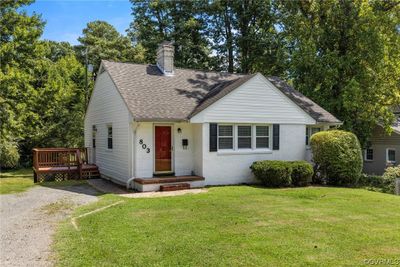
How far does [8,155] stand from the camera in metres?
20.8

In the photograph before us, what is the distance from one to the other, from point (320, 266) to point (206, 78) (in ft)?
42.9

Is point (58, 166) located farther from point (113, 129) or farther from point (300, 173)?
point (300, 173)

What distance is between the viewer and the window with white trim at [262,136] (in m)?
14.4

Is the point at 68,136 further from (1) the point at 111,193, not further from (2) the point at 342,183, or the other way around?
(2) the point at 342,183

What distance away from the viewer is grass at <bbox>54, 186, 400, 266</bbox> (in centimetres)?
544

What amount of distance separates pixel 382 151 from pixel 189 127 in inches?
662

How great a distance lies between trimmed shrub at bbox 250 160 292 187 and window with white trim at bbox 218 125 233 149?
1.39 m

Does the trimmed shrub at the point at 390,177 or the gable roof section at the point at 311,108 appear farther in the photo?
the gable roof section at the point at 311,108

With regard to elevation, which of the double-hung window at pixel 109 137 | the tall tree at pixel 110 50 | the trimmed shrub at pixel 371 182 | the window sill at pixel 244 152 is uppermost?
the tall tree at pixel 110 50

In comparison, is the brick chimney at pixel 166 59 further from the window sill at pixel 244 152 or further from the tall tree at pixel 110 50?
the tall tree at pixel 110 50

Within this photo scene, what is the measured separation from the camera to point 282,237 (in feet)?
21.4

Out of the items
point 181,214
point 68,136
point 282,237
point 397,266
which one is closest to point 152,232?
point 181,214

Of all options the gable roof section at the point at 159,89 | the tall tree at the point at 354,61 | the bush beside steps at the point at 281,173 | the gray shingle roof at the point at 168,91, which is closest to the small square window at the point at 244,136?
the bush beside steps at the point at 281,173

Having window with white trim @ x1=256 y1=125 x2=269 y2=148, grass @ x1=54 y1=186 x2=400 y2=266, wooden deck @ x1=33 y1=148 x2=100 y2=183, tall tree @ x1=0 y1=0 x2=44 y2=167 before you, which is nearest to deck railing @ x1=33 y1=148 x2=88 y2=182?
wooden deck @ x1=33 y1=148 x2=100 y2=183
